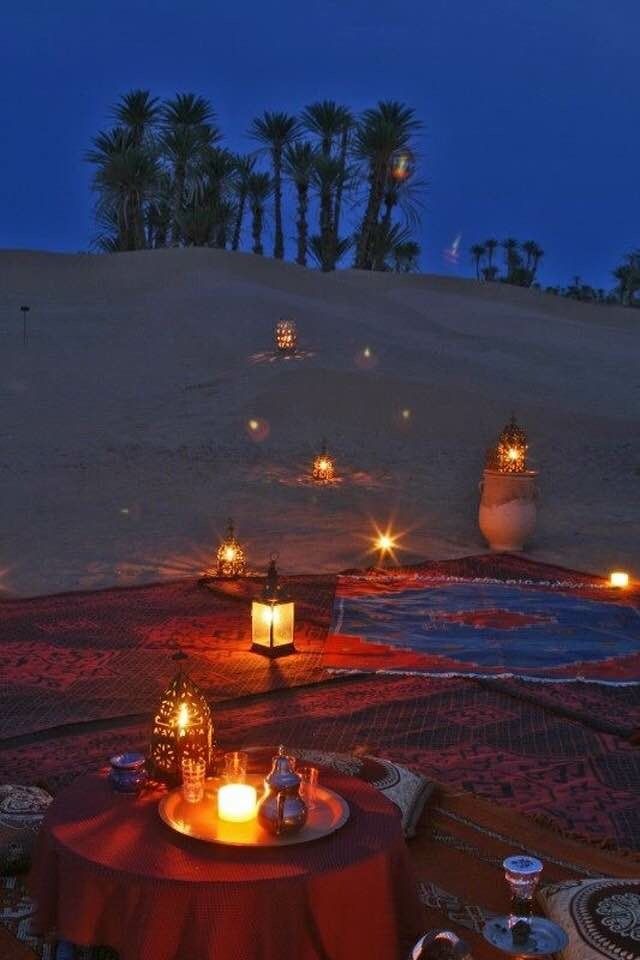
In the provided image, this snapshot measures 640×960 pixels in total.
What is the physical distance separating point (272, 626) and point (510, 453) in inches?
183

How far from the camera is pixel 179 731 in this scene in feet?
12.3

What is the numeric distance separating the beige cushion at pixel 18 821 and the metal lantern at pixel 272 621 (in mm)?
2697

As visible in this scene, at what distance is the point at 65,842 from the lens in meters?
3.20

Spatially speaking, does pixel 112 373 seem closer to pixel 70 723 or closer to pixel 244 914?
pixel 70 723

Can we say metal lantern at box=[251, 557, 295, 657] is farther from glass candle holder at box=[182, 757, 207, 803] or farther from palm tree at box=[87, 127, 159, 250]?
palm tree at box=[87, 127, 159, 250]

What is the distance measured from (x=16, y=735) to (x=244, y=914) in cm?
294

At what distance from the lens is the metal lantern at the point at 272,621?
23.4ft

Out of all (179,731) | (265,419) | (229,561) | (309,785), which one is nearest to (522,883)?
(309,785)

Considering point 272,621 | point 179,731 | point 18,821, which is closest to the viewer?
point 179,731

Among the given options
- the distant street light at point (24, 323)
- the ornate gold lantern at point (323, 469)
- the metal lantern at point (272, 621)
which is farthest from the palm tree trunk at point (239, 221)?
the metal lantern at point (272, 621)

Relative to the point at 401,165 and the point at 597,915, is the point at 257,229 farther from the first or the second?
the point at 597,915

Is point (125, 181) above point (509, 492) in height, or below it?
above

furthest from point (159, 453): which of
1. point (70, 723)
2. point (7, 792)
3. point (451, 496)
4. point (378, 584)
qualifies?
point (7, 792)

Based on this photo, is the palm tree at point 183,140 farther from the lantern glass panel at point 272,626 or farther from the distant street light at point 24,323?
the lantern glass panel at point 272,626
